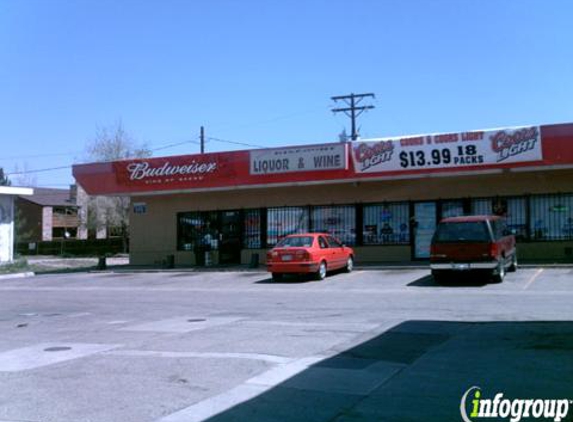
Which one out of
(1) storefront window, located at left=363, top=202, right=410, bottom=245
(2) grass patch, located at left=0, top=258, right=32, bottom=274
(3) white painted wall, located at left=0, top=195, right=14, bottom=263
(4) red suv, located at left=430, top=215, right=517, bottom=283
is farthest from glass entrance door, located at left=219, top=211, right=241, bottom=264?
(3) white painted wall, located at left=0, top=195, right=14, bottom=263

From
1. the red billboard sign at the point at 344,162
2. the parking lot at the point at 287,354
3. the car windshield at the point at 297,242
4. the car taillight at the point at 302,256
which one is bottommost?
the parking lot at the point at 287,354

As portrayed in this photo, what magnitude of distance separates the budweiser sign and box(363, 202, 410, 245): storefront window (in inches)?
281

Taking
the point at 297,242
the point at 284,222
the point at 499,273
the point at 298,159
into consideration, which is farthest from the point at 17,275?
the point at 499,273

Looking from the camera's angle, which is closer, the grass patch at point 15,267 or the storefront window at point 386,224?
the storefront window at point 386,224

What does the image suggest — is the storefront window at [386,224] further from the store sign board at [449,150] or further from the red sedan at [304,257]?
the red sedan at [304,257]

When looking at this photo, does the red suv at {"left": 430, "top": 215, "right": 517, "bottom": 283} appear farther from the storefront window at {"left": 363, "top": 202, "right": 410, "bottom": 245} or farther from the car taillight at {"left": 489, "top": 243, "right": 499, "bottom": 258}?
the storefront window at {"left": 363, "top": 202, "right": 410, "bottom": 245}

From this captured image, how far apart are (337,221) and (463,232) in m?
10.3

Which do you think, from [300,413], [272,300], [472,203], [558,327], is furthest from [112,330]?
[472,203]

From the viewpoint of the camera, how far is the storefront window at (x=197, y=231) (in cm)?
3108

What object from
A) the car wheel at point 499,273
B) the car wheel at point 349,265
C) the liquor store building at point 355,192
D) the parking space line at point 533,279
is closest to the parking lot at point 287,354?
the parking space line at point 533,279

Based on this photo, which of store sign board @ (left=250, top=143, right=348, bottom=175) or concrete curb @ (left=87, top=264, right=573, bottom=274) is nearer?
concrete curb @ (left=87, top=264, right=573, bottom=274)

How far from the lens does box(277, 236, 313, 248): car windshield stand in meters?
22.0

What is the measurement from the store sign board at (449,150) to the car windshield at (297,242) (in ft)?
18.0

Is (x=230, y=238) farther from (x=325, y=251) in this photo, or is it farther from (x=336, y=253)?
(x=325, y=251)
